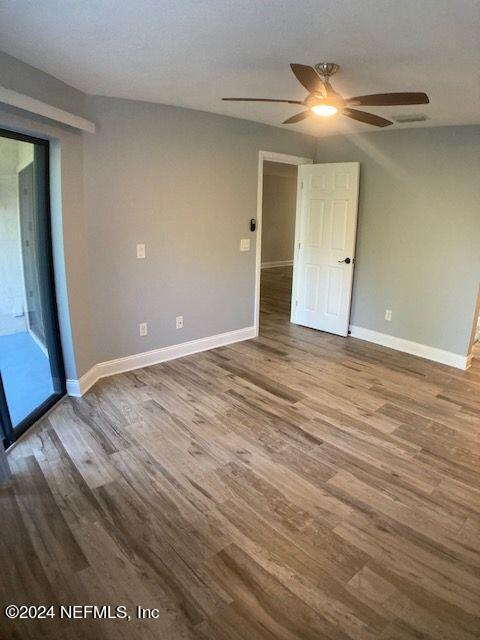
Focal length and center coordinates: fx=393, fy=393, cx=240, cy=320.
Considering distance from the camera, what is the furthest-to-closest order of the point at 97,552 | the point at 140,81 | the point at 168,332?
the point at 168,332
the point at 140,81
the point at 97,552

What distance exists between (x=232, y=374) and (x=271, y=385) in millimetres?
425

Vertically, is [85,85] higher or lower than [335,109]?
higher

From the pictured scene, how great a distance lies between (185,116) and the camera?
367cm

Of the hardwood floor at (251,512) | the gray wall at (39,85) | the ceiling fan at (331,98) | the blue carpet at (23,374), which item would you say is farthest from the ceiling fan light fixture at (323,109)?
the blue carpet at (23,374)

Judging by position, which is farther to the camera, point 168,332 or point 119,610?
point 168,332

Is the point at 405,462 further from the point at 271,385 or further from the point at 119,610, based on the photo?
the point at 119,610

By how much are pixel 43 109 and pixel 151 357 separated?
2.29 meters

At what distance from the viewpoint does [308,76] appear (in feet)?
6.58

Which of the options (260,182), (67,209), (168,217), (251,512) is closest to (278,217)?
(260,182)

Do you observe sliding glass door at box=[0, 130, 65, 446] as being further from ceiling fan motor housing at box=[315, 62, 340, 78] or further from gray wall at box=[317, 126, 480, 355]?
gray wall at box=[317, 126, 480, 355]

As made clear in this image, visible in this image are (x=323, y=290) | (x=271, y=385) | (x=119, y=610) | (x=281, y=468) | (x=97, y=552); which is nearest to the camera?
(x=119, y=610)

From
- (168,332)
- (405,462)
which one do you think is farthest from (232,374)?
(405,462)

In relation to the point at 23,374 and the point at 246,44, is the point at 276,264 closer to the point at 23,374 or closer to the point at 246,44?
the point at 23,374

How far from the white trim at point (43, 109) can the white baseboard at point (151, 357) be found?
1.96m
